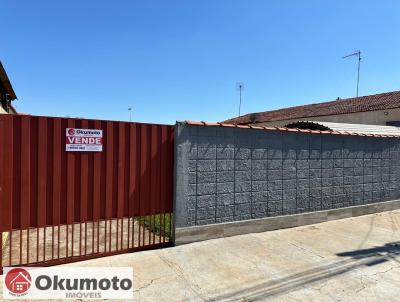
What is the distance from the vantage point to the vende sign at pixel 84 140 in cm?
435

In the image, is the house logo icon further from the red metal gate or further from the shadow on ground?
the shadow on ground

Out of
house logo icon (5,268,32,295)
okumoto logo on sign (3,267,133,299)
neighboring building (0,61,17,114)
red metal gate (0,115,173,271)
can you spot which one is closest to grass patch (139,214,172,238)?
red metal gate (0,115,173,271)

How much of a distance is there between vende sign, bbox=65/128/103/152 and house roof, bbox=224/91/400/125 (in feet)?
60.5

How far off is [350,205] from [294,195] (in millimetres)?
2143

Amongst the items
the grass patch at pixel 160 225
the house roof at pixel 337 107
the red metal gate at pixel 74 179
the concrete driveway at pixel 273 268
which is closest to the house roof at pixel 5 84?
the red metal gate at pixel 74 179

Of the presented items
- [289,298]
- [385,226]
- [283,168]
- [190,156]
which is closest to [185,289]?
[289,298]

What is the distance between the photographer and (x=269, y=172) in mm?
6395

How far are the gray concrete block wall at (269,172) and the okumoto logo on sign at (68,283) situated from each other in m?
1.56

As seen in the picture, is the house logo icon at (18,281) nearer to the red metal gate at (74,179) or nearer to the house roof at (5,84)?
the red metal gate at (74,179)

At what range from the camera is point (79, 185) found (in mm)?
4492

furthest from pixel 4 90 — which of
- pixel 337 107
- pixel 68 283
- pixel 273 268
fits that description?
pixel 337 107

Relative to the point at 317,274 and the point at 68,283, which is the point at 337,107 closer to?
the point at 317,274

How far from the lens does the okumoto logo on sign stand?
11.9ft

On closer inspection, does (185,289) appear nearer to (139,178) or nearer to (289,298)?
(289,298)
